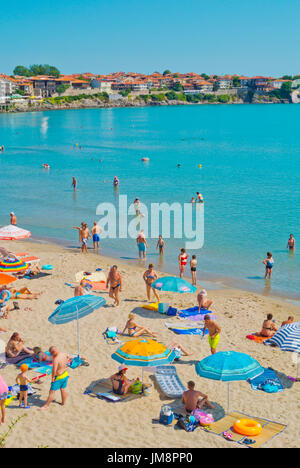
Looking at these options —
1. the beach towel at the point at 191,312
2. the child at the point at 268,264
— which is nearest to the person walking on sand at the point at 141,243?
the child at the point at 268,264

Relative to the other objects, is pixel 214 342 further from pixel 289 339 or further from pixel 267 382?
pixel 289 339

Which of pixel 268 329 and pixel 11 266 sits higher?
pixel 11 266

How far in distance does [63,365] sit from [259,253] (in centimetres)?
1460

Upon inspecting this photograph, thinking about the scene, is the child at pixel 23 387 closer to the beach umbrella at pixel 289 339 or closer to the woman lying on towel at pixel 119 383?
the woman lying on towel at pixel 119 383

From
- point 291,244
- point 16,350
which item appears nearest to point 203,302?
point 16,350

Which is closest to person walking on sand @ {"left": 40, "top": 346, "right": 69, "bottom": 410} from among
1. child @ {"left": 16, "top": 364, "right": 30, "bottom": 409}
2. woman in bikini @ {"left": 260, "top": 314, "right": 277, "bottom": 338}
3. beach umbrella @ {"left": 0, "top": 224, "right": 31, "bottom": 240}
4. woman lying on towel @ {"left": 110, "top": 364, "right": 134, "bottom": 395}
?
child @ {"left": 16, "top": 364, "right": 30, "bottom": 409}

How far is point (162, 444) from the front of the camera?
7.96 meters

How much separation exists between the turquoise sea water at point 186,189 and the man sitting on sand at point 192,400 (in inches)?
362

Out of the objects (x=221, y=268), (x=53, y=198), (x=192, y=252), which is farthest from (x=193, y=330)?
(x=53, y=198)

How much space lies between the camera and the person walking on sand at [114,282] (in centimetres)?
1374

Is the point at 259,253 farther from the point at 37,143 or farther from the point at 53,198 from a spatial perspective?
the point at 37,143

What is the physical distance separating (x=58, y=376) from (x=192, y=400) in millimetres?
2415

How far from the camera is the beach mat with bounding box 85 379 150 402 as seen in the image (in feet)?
31.2

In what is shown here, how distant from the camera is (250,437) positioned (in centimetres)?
822
